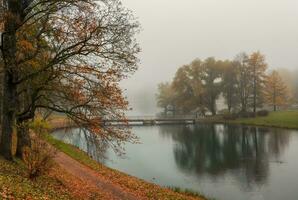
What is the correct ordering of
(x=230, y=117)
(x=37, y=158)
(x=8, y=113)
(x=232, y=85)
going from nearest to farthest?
(x=37, y=158) → (x=8, y=113) → (x=230, y=117) → (x=232, y=85)

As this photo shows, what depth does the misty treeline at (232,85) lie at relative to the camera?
79.9 metres

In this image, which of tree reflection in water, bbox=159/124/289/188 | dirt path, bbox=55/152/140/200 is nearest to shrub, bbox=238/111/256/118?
tree reflection in water, bbox=159/124/289/188

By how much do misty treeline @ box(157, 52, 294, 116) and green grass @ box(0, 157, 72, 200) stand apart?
6857 centimetres

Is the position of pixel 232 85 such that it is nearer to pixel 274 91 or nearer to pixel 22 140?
pixel 274 91

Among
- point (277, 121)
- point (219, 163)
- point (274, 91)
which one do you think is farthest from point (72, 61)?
point (274, 91)

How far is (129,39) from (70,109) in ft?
13.4

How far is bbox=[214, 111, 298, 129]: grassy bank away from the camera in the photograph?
63406 mm

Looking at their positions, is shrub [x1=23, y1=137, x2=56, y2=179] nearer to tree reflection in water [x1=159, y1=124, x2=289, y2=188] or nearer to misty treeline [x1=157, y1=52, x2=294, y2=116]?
tree reflection in water [x1=159, y1=124, x2=289, y2=188]

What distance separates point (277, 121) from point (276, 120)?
2.32ft

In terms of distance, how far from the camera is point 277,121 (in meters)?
66.9

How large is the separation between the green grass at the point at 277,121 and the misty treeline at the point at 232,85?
5.00 metres

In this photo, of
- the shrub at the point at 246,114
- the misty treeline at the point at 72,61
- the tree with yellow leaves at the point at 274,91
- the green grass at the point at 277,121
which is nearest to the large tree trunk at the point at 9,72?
the misty treeline at the point at 72,61

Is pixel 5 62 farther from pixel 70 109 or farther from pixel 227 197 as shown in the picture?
pixel 227 197

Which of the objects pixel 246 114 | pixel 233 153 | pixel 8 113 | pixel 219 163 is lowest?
pixel 219 163
